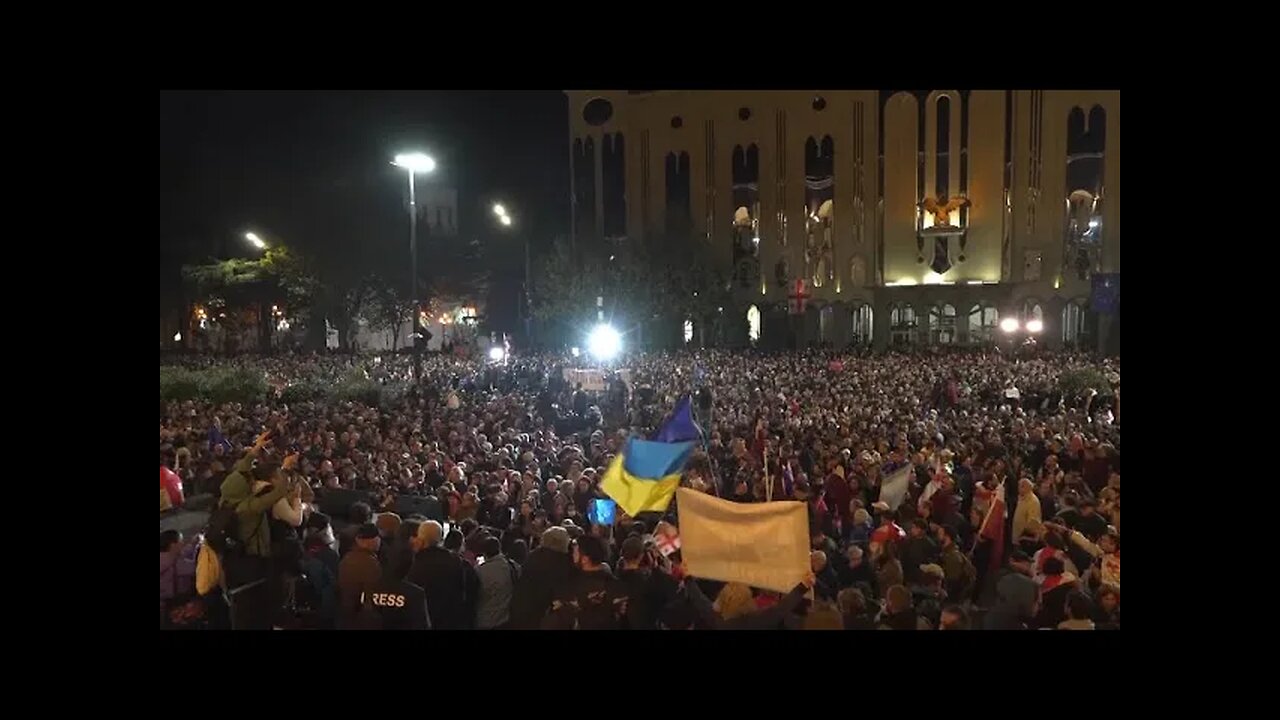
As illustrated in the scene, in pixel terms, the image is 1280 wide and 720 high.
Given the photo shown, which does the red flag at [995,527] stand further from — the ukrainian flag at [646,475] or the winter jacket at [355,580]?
the winter jacket at [355,580]

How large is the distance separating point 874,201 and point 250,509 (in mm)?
37312

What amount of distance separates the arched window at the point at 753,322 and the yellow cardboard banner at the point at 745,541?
36872 mm

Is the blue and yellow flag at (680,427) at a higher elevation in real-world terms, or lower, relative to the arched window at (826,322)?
lower

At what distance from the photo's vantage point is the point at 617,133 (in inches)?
1727

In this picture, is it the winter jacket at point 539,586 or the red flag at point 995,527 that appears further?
the red flag at point 995,527

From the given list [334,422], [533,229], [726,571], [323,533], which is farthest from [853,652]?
[533,229]

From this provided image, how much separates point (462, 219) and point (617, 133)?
8929 millimetres

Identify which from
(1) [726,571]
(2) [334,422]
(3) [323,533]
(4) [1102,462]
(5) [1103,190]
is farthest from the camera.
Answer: (5) [1103,190]

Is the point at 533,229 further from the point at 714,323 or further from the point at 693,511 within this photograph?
the point at 693,511

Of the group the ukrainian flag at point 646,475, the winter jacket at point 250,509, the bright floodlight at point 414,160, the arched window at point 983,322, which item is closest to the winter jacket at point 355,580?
the winter jacket at point 250,509

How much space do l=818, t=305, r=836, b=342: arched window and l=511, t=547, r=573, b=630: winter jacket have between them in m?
37.1

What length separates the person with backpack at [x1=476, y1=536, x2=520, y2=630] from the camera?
6.42 meters

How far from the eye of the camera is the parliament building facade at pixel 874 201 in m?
38.3

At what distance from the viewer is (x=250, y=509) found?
24.3 feet
